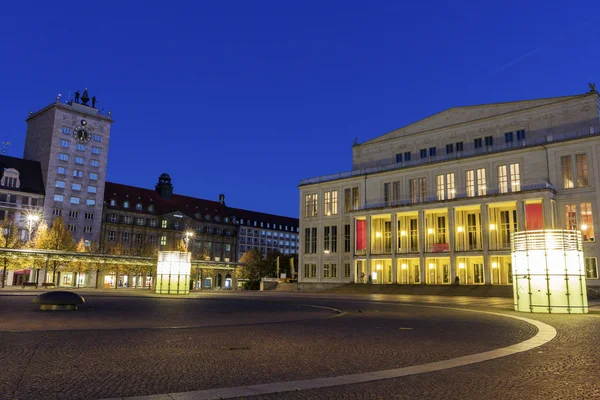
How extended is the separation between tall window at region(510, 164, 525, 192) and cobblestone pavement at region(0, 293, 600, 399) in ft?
160

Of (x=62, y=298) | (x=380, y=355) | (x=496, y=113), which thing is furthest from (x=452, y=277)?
(x=380, y=355)

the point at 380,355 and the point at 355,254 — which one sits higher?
the point at 355,254

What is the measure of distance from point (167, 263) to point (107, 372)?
32773 millimetres

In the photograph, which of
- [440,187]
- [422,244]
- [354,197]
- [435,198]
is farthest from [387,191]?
[422,244]

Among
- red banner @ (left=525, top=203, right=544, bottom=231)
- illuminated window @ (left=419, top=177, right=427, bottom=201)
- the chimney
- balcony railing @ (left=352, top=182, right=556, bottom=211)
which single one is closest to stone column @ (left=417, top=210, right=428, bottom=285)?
balcony railing @ (left=352, top=182, right=556, bottom=211)

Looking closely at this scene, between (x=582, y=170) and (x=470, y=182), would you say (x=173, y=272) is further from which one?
(x=582, y=170)

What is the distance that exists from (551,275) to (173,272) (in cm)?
2806

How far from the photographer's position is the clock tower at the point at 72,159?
3762 inches

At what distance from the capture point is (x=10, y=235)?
7219 cm

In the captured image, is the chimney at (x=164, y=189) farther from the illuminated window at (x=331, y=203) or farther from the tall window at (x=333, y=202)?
the tall window at (x=333, y=202)

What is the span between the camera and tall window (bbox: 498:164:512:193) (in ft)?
200

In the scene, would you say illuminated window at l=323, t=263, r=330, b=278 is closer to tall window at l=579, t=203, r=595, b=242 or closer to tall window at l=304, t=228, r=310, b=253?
tall window at l=304, t=228, r=310, b=253

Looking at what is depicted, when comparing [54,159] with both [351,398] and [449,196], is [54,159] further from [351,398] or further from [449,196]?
[351,398]

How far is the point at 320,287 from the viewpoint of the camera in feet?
229
